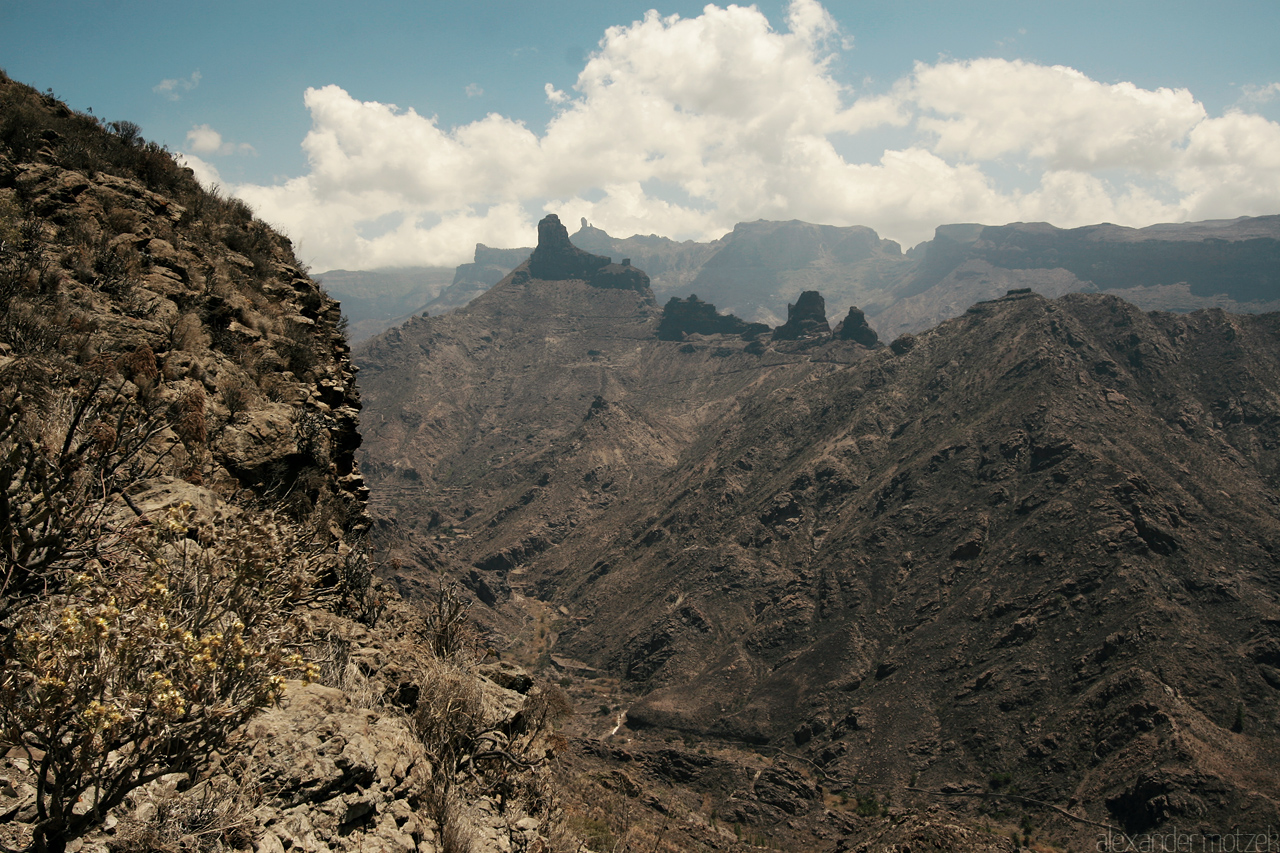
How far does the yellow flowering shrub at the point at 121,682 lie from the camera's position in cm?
431

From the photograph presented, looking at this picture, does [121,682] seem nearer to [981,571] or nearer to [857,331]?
[981,571]

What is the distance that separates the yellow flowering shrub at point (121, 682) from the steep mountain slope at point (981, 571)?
203ft

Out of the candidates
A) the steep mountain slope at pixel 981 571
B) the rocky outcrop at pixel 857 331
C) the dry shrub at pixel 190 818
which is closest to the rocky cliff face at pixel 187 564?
the dry shrub at pixel 190 818

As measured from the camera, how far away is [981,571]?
3017 inches

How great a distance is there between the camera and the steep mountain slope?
179 feet

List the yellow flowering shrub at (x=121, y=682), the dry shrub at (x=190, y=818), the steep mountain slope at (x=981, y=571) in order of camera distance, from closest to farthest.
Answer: the yellow flowering shrub at (x=121, y=682) → the dry shrub at (x=190, y=818) → the steep mountain slope at (x=981, y=571)

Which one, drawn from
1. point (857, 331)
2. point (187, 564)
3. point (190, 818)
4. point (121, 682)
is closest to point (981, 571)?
point (187, 564)

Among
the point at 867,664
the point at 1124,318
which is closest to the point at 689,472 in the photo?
the point at 867,664

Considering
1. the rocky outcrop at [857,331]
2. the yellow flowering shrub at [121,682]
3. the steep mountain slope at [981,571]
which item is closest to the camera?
the yellow flowering shrub at [121,682]

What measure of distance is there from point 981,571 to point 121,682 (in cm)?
8591

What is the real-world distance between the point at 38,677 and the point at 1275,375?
435 ft

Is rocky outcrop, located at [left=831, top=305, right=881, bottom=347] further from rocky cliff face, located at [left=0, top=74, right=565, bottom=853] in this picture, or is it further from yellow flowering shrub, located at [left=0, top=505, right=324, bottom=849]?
yellow flowering shrub, located at [left=0, top=505, right=324, bottom=849]

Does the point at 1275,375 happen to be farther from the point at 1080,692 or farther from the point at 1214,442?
the point at 1080,692

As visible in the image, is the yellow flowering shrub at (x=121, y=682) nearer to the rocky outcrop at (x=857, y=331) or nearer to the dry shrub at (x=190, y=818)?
the dry shrub at (x=190, y=818)
